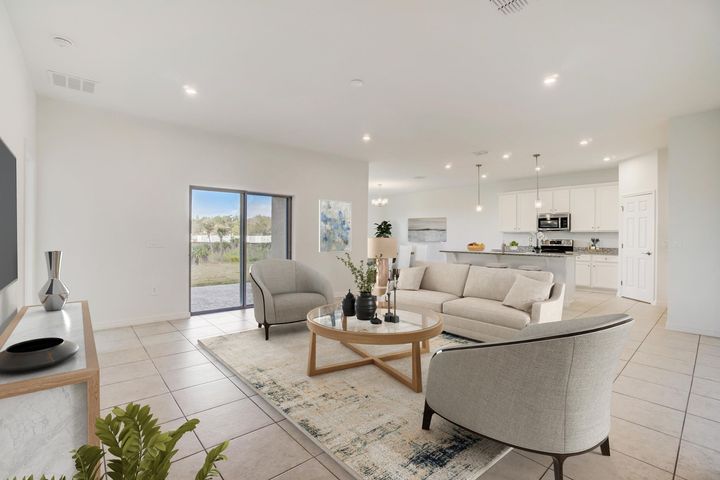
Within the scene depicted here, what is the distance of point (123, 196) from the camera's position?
450cm

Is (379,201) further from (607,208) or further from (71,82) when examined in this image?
(71,82)

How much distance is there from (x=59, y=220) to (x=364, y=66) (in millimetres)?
4007

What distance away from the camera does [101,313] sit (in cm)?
436

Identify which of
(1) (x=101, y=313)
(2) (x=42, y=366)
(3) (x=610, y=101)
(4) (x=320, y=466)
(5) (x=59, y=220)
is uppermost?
(3) (x=610, y=101)

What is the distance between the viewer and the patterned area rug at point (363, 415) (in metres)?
1.84

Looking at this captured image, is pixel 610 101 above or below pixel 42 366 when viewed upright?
above

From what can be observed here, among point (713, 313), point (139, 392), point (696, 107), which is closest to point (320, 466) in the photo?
point (139, 392)

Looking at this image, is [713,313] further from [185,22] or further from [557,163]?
[185,22]

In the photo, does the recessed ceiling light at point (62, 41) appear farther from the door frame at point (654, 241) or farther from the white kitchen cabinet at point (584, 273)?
the white kitchen cabinet at point (584, 273)

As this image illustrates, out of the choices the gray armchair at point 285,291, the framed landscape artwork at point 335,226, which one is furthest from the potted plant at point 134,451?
the framed landscape artwork at point 335,226

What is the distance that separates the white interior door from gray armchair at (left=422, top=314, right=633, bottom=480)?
6027 millimetres

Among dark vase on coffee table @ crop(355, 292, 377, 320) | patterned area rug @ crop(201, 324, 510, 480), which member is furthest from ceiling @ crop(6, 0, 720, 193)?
patterned area rug @ crop(201, 324, 510, 480)

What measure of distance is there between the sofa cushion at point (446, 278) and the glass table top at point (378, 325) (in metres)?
1.40

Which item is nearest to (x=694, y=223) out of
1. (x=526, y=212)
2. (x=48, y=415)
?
(x=526, y=212)
